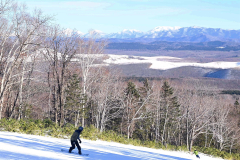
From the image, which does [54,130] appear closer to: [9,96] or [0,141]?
[0,141]

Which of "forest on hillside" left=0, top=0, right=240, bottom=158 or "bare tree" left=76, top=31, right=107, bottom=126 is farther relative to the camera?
"bare tree" left=76, top=31, right=107, bottom=126

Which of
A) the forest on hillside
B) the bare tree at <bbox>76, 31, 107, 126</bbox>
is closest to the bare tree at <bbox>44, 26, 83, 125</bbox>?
the forest on hillside

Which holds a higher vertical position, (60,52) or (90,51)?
(90,51)

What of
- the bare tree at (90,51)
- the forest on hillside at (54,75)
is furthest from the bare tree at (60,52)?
the bare tree at (90,51)

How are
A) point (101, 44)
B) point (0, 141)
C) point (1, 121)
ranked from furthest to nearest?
point (101, 44) → point (1, 121) → point (0, 141)

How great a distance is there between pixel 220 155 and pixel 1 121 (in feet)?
66.9

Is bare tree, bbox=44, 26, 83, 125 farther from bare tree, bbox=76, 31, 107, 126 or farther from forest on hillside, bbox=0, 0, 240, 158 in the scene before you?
bare tree, bbox=76, 31, 107, 126

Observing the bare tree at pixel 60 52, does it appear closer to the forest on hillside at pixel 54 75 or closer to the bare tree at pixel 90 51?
the forest on hillside at pixel 54 75

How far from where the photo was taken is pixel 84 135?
14688 mm

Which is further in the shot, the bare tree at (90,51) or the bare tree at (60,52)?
the bare tree at (90,51)

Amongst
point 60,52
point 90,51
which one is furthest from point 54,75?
point 90,51

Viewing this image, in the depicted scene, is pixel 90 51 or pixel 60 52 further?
pixel 90 51

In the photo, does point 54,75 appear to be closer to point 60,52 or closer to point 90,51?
point 60,52

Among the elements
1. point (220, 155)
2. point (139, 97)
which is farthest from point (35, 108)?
point (220, 155)
